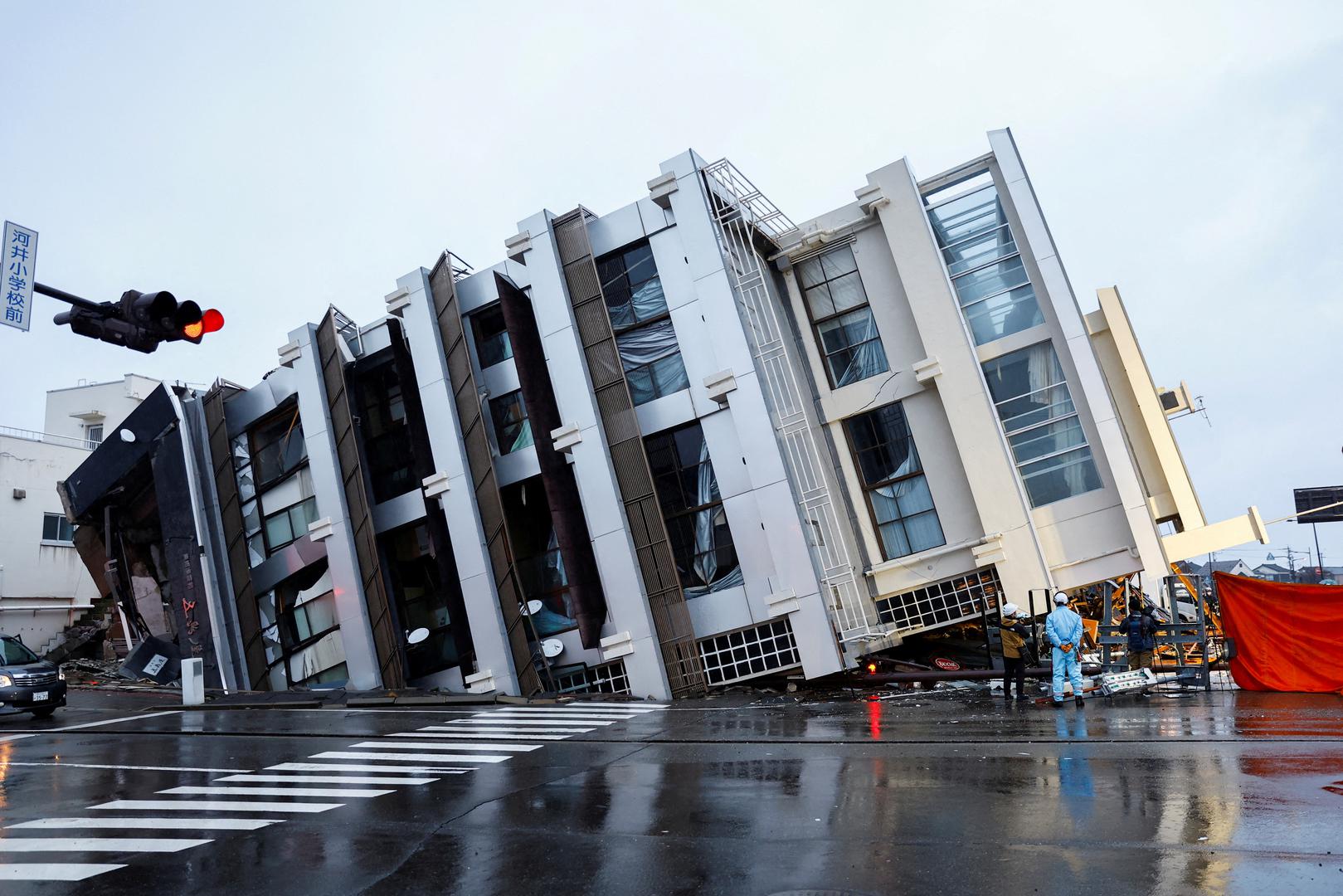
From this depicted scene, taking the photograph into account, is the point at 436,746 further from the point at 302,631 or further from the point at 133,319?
the point at 302,631

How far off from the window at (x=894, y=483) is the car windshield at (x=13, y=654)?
62.9 ft

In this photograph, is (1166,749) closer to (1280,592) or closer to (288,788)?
(1280,592)

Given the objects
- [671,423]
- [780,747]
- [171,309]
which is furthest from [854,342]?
[171,309]

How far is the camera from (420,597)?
25.0 metres

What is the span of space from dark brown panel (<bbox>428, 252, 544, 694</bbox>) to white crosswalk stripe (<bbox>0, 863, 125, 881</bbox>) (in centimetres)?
1368

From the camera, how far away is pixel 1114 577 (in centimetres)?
1948

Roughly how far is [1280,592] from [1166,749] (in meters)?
7.13

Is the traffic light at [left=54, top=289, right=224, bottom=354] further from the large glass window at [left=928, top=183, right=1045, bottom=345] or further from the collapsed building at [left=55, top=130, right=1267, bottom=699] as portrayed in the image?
the large glass window at [left=928, top=183, right=1045, bottom=345]

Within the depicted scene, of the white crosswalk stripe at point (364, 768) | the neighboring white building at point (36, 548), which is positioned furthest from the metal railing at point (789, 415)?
the neighboring white building at point (36, 548)

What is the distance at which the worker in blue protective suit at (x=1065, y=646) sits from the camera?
14.7m

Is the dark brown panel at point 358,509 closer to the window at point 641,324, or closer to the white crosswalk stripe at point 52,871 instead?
the window at point 641,324

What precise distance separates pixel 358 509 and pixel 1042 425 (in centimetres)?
1666

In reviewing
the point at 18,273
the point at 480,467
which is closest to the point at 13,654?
the point at 480,467

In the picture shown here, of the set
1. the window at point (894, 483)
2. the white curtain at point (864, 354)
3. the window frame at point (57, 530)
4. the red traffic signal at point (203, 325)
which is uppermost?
the window frame at point (57, 530)
